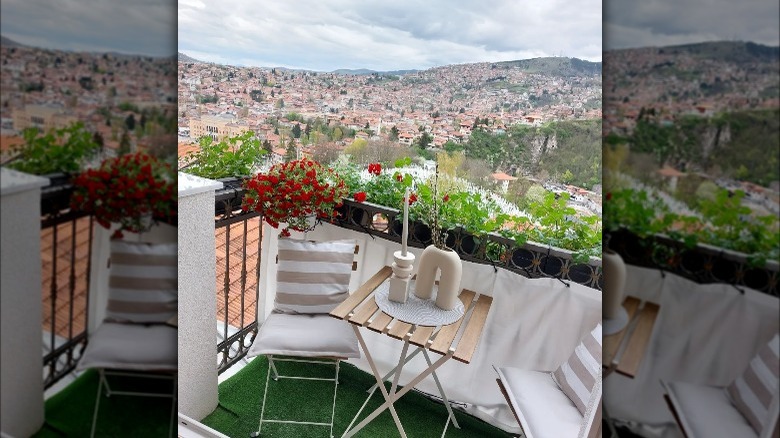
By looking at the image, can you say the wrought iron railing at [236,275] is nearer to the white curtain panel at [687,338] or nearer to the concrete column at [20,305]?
the concrete column at [20,305]

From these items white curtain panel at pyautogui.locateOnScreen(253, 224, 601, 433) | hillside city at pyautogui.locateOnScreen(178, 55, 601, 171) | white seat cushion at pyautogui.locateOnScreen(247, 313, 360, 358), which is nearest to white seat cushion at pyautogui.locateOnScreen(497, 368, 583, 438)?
white curtain panel at pyautogui.locateOnScreen(253, 224, 601, 433)

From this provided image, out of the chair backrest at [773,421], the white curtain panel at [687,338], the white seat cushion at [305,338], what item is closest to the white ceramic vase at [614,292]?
the white curtain panel at [687,338]

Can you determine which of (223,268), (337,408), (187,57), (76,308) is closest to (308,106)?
(187,57)

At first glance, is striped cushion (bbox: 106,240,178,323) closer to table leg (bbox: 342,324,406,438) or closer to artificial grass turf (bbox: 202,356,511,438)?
table leg (bbox: 342,324,406,438)

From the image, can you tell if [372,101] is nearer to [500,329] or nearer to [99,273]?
[500,329]

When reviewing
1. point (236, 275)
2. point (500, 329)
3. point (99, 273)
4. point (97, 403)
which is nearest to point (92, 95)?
point (99, 273)

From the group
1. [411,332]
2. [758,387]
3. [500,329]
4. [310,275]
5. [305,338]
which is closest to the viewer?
[758,387]
